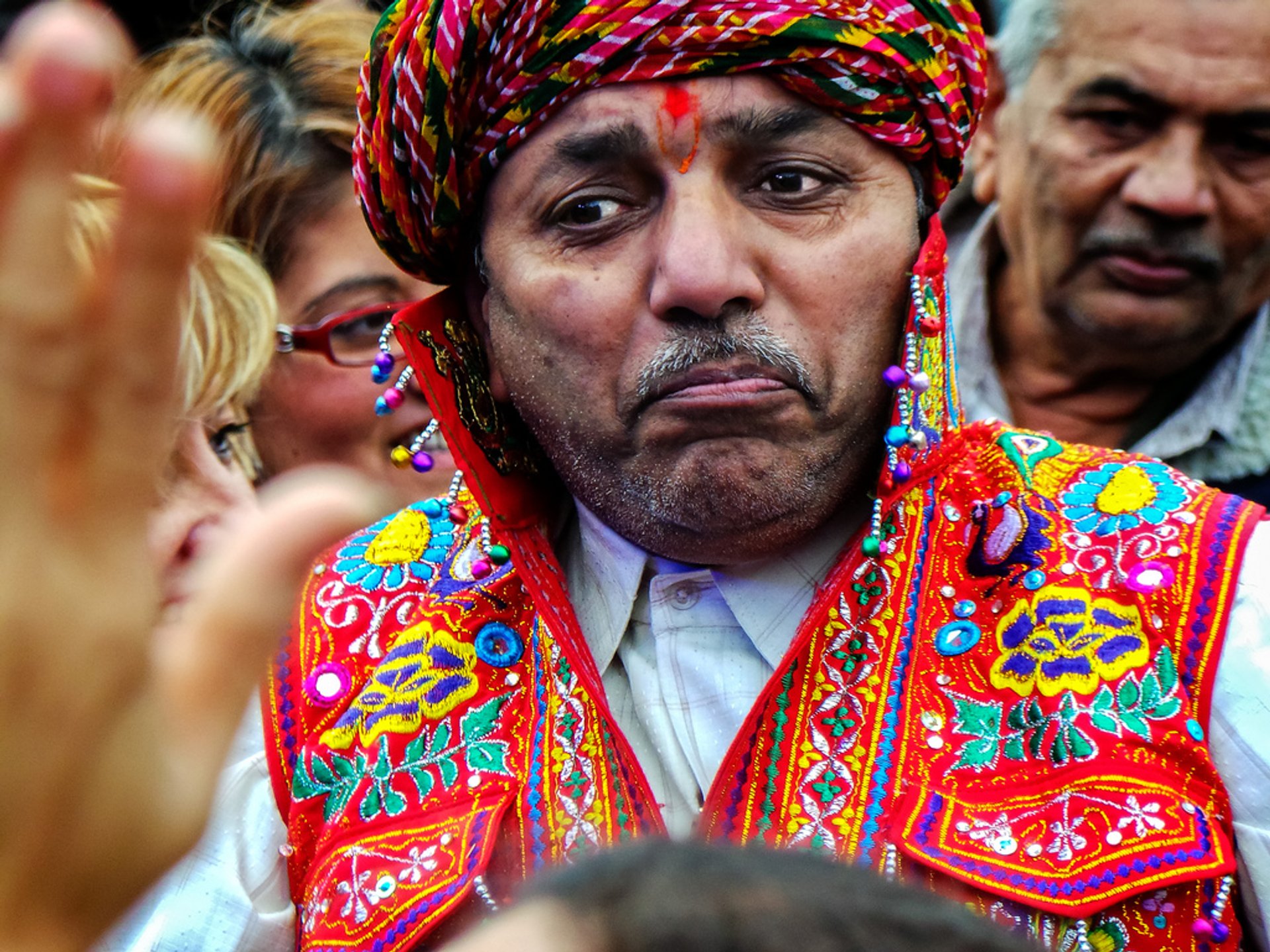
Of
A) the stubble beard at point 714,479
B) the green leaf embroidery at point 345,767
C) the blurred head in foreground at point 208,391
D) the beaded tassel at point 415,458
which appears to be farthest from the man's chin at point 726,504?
the blurred head in foreground at point 208,391

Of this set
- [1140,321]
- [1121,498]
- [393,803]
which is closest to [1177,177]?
[1140,321]

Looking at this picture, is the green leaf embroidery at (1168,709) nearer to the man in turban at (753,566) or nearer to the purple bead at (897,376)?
the man in turban at (753,566)

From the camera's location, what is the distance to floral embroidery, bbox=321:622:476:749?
6.84ft

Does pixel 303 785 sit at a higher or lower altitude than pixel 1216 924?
lower

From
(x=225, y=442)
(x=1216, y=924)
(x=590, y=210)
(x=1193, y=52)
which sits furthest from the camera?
(x=1193, y=52)

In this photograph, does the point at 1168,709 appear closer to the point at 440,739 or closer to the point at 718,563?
the point at 718,563

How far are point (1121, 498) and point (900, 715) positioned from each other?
0.43m

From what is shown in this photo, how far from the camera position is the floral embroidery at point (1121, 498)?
2023 mm

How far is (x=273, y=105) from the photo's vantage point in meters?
3.48

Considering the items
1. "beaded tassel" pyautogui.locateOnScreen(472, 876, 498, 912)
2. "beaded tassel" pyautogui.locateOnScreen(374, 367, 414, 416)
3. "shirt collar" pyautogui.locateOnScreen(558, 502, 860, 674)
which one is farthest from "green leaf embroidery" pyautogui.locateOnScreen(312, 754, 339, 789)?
"beaded tassel" pyautogui.locateOnScreen(374, 367, 414, 416)

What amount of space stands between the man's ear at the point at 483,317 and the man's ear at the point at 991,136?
169 centimetres

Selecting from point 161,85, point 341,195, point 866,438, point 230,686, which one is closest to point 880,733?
point 866,438

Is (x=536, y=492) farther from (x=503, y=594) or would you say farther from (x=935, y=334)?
(x=935, y=334)

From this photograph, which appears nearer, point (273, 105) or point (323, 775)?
point (323, 775)
